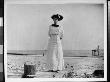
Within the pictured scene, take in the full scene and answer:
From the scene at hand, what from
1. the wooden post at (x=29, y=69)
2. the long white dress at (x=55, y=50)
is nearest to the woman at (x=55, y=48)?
the long white dress at (x=55, y=50)

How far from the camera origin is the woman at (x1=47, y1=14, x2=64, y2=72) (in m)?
2.47

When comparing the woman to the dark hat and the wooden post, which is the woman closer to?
the dark hat

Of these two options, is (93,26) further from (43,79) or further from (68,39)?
(43,79)

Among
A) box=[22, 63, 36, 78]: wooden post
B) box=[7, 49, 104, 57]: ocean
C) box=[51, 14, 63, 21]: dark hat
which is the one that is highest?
box=[51, 14, 63, 21]: dark hat

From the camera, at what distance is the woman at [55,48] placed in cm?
247

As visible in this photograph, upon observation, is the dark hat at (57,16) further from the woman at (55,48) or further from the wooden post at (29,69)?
the wooden post at (29,69)

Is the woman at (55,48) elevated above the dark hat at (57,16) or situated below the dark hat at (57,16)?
below

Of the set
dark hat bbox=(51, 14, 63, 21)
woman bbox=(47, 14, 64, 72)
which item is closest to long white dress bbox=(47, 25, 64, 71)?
woman bbox=(47, 14, 64, 72)

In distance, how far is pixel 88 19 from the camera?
2.48 meters

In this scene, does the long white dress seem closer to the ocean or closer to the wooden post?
the ocean

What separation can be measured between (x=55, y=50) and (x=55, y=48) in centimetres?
2

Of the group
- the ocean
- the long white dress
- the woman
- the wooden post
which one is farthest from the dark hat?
the wooden post

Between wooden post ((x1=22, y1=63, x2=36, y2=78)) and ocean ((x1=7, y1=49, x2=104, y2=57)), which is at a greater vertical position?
ocean ((x1=7, y1=49, x2=104, y2=57))

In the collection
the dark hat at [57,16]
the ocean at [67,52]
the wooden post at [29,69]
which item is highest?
the dark hat at [57,16]
